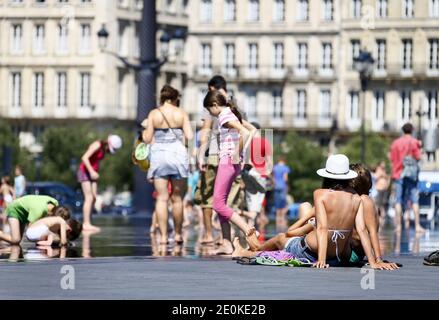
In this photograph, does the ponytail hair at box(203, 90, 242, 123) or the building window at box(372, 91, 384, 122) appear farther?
the building window at box(372, 91, 384, 122)

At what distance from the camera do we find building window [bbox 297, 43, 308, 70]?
11312 cm

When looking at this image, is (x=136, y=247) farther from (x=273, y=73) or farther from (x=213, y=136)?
(x=273, y=73)

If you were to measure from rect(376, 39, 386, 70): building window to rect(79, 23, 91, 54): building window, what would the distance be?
16.1 meters

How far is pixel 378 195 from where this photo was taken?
39.9 m

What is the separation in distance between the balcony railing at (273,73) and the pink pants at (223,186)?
3665 inches

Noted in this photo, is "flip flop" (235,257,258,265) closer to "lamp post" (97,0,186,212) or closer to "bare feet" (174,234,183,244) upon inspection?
"bare feet" (174,234,183,244)

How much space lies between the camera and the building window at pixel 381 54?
11021 centimetres

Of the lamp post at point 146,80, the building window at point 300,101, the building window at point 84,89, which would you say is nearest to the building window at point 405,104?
the building window at point 300,101

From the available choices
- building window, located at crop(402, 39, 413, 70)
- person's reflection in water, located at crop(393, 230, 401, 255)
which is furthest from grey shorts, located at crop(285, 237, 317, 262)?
building window, located at crop(402, 39, 413, 70)

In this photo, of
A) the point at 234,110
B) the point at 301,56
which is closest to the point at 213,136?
the point at 234,110

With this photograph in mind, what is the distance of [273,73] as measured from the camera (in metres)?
113

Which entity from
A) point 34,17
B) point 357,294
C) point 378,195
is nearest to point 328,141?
point 34,17

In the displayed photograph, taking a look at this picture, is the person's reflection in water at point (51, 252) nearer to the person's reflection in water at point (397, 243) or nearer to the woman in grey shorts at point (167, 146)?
the woman in grey shorts at point (167, 146)
